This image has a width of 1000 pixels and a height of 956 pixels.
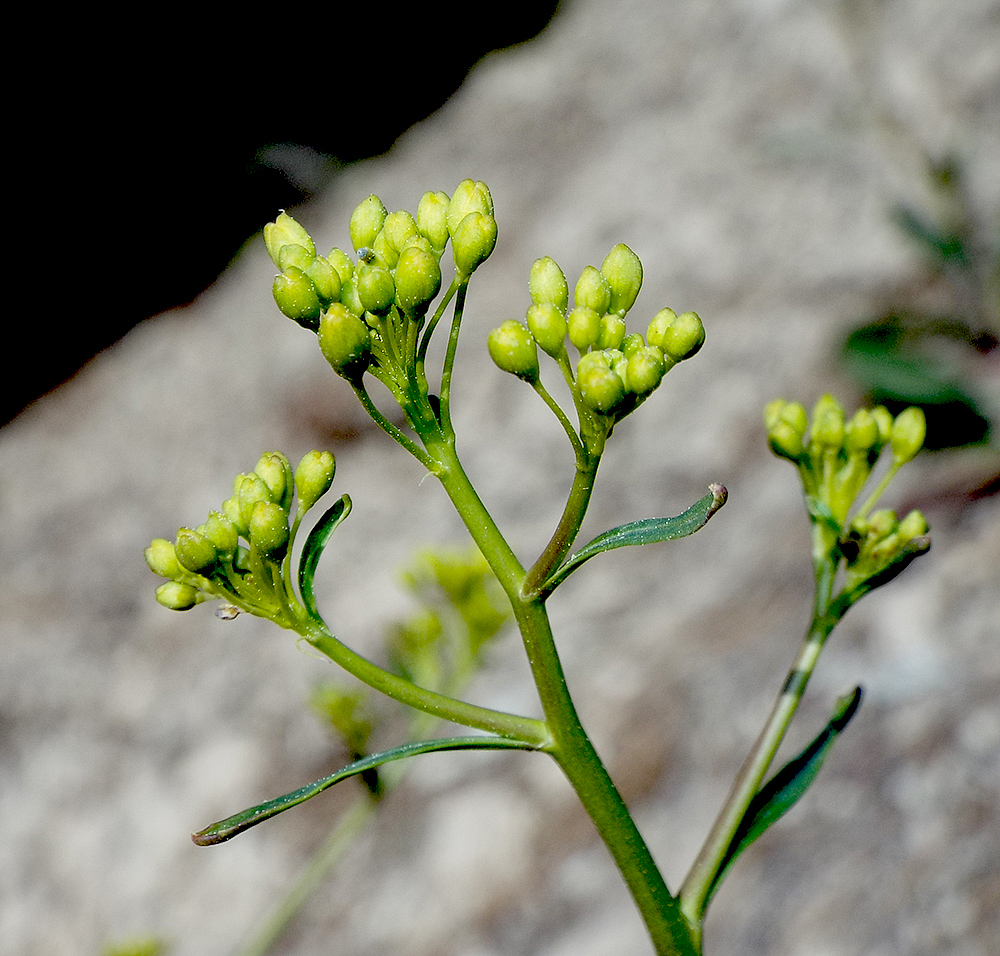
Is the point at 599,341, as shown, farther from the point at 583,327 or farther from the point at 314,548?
the point at 314,548

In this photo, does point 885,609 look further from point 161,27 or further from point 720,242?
point 161,27

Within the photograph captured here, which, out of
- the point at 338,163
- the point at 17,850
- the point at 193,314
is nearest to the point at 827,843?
the point at 17,850

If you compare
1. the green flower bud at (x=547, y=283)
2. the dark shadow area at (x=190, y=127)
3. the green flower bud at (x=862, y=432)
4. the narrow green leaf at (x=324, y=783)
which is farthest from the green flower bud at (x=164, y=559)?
the dark shadow area at (x=190, y=127)

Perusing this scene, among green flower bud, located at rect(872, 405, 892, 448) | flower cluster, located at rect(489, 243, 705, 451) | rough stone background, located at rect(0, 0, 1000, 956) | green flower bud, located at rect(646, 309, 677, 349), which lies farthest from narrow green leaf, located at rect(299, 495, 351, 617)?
rough stone background, located at rect(0, 0, 1000, 956)

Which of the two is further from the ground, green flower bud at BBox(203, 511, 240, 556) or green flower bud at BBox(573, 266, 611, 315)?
green flower bud at BBox(573, 266, 611, 315)

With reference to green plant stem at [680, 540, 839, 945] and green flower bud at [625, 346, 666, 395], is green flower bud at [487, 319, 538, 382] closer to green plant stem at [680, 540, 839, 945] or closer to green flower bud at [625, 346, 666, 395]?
green flower bud at [625, 346, 666, 395]

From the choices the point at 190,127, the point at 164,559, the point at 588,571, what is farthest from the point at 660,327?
the point at 190,127

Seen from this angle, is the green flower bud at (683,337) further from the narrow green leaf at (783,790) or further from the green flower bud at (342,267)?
the narrow green leaf at (783,790)
